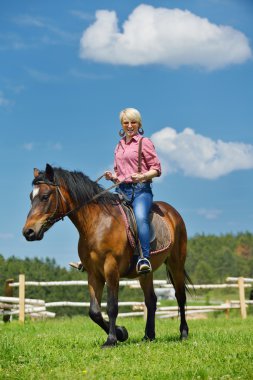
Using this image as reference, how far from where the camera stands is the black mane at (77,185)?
7340mm

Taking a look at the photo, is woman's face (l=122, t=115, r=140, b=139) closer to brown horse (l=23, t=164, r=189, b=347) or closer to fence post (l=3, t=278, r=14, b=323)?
brown horse (l=23, t=164, r=189, b=347)

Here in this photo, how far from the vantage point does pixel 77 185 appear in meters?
7.45

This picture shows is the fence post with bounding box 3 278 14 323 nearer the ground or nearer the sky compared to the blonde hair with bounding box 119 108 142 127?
nearer the ground

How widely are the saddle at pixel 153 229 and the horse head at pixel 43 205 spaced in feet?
2.85

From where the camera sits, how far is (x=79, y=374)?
17.9 feet

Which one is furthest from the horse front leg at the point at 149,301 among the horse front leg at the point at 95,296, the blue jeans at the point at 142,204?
the horse front leg at the point at 95,296

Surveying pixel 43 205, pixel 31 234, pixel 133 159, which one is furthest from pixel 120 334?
pixel 133 159

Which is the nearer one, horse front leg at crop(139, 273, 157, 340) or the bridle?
the bridle

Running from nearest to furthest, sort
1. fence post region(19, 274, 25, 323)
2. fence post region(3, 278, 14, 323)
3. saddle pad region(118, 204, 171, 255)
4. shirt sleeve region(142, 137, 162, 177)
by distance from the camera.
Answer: shirt sleeve region(142, 137, 162, 177) < saddle pad region(118, 204, 171, 255) < fence post region(19, 274, 25, 323) < fence post region(3, 278, 14, 323)

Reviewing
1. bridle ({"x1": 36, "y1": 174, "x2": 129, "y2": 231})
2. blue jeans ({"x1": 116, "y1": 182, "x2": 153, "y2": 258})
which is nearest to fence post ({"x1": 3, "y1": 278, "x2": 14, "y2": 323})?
blue jeans ({"x1": 116, "y1": 182, "x2": 153, "y2": 258})

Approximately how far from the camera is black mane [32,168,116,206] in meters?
7.34

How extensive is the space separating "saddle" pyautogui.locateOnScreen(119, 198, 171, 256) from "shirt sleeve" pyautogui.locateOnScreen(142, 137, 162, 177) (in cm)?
61

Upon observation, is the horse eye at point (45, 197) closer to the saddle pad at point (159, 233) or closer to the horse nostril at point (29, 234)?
the horse nostril at point (29, 234)

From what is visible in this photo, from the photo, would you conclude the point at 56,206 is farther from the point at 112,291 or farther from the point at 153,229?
the point at 153,229
